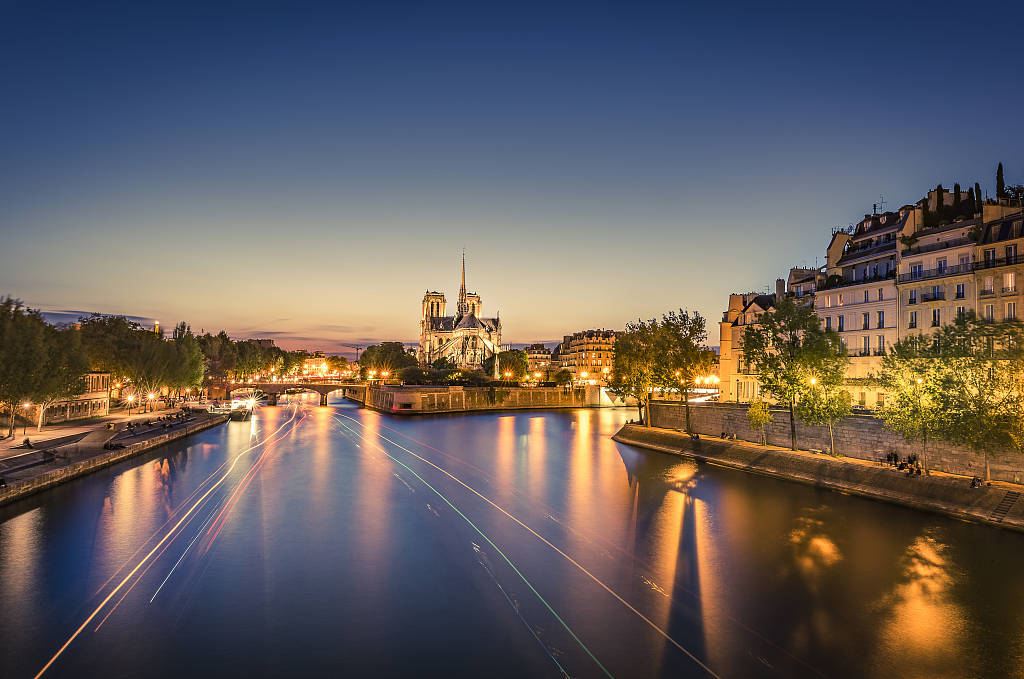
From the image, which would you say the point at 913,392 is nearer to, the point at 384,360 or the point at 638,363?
the point at 638,363

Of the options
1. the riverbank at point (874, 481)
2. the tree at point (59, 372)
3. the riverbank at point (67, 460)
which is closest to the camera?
the riverbank at point (874, 481)

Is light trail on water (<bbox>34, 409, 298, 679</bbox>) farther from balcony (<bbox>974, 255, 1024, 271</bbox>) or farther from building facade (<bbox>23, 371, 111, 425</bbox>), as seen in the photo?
balcony (<bbox>974, 255, 1024, 271</bbox>)

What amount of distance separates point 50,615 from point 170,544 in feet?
24.2

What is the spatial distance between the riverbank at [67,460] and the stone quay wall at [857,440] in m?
45.7

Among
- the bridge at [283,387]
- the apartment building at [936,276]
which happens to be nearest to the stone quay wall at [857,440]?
the apartment building at [936,276]

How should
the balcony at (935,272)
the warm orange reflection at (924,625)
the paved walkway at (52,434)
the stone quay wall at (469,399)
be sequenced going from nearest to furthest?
the warm orange reflection at (924,625), the balcony at (935,272), the paved walkway at (52,434), the stone quay wall at (469,399)

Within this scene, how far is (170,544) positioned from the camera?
81.5 ft

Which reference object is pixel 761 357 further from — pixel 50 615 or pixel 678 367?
pixel 50 615

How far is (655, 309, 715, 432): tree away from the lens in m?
51.7

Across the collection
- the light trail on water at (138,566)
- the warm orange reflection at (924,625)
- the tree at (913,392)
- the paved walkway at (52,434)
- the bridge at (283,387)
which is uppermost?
A: the tree at (913,392)

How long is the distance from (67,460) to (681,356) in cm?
4626

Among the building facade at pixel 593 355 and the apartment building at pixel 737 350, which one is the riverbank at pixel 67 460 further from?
the building facade at pixel 593 355

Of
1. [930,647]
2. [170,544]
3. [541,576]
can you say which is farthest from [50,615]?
[930,647]

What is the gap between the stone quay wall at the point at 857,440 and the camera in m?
27.7
